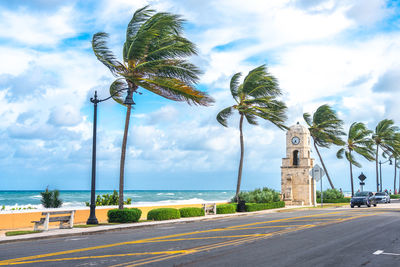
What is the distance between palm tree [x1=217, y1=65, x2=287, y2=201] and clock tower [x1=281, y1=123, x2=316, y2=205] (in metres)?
11.2

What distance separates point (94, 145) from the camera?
20.4 meters

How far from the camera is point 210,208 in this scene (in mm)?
29188

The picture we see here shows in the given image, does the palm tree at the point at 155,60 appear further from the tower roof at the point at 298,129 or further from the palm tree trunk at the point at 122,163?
the tower roof at the point at 298,129

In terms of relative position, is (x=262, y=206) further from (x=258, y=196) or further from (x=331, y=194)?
(x=331, y=194)

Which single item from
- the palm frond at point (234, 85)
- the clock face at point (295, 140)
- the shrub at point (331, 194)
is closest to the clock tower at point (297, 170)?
the clock face at point (295, 140)

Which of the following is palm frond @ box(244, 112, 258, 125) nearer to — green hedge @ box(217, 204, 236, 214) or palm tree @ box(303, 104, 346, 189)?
green hedge @ box(217, 204, 236, 214)

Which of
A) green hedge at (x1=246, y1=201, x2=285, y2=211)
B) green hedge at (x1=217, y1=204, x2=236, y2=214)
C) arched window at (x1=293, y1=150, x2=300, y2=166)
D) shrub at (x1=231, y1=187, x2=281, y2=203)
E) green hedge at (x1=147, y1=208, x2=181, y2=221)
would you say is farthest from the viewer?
arched window at (x1=293, y1=150, x2=300, y2=166)

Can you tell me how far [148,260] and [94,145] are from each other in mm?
11287

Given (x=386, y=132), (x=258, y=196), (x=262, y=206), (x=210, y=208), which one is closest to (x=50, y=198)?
(x=210, y=208)

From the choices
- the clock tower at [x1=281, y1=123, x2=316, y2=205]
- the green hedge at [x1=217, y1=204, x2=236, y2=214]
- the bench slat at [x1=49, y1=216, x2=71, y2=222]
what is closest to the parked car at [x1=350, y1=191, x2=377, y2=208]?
the clock tower at [x1=281, y1=123, x2=316, y2=205]

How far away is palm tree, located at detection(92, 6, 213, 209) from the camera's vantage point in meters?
22.0

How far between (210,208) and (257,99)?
9.83 m

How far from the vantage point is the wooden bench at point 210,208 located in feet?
94.5

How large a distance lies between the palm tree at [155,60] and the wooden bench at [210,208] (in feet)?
26.3
